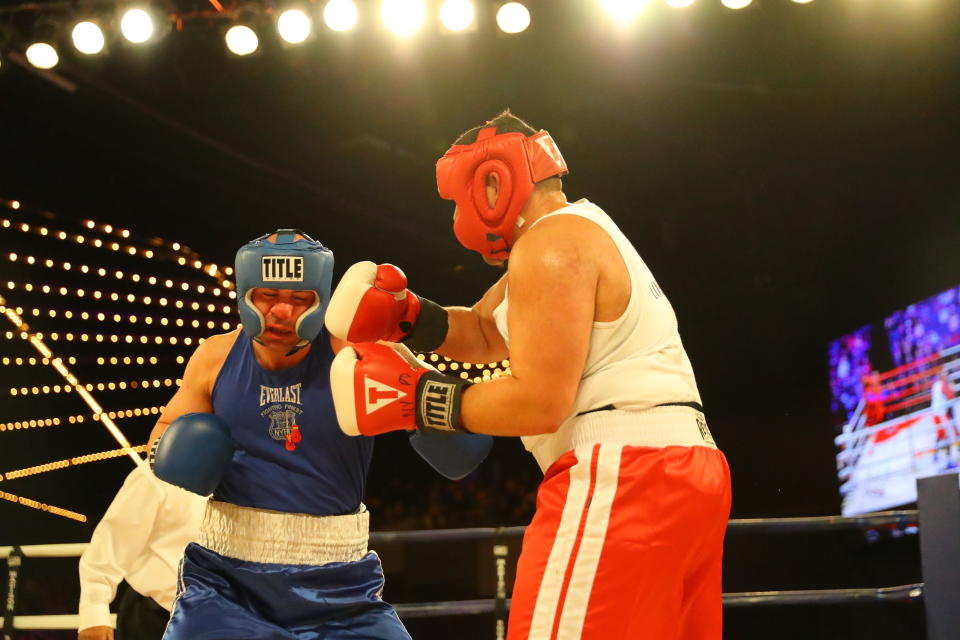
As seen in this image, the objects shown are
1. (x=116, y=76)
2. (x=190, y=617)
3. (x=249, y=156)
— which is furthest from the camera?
(x=249, y=156)

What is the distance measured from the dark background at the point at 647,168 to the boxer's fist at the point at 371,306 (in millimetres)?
2656

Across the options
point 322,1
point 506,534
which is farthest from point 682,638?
point 322,1

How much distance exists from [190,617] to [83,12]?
3.48 m

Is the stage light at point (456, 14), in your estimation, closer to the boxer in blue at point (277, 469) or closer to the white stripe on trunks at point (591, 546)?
the boxer in blue at point (277, 469)

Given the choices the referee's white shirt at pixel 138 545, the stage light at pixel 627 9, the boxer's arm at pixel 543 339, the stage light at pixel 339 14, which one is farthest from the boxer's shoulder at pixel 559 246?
the stage light at pixel 339 14

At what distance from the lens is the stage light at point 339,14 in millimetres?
4246

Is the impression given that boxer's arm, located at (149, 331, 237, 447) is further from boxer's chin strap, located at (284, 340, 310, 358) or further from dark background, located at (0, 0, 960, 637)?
dark background, located at (0, 0, 960, 637)

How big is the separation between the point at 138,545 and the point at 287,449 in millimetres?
814

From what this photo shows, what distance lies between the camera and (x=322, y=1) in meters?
Result: 4.26

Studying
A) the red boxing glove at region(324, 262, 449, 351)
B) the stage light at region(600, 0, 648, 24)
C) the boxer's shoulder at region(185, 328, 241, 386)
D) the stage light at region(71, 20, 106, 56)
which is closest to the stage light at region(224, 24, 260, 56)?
the stage light at region(71, 20, 106, 56)

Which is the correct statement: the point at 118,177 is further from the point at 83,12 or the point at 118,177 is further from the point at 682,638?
the point at 682,638

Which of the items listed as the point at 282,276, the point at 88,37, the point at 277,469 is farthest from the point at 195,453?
the point at 88,37

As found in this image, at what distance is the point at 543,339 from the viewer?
144 cm

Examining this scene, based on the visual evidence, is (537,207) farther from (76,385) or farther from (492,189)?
(76,385)
